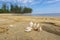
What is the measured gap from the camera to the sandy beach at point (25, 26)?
4.42 feet

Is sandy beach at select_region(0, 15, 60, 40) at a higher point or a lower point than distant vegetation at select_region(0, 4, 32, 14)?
lower

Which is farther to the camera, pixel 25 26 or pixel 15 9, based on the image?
pixel 15 9

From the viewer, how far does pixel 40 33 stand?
1432 mm

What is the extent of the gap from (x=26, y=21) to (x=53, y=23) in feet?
1.13

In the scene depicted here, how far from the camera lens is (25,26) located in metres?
1.56

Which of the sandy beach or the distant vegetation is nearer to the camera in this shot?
the sandy beach

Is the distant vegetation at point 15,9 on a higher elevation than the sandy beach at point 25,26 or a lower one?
higher

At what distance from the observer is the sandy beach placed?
4.42 feet

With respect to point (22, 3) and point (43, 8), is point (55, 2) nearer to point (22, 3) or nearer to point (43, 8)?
point (43, 8)

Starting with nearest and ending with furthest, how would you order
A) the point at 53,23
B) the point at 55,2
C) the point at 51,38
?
the point at 51,38
the point at 53,23
the point at 55,2

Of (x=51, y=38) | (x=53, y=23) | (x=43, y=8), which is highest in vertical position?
(x=43, y=8)

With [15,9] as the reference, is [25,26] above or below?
below

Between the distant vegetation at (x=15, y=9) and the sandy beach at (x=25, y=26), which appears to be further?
the distant vegetation at (x=15, y=9)

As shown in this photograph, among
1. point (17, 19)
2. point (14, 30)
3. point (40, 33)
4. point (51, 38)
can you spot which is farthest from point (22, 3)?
point (51, 38)
